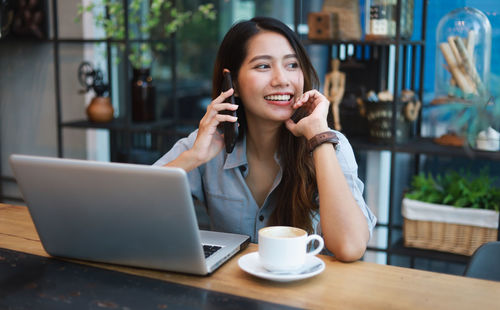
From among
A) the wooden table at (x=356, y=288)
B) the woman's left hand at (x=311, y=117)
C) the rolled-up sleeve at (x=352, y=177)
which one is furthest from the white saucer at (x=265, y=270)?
the woman's left hand at (x=311, y=117)

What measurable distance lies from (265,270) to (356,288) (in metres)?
0.18

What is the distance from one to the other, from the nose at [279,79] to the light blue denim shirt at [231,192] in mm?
209

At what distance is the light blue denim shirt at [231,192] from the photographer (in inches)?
63.7

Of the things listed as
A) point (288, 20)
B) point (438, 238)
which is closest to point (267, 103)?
point (438, 238)

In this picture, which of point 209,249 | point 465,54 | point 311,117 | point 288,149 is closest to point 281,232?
point 209,249

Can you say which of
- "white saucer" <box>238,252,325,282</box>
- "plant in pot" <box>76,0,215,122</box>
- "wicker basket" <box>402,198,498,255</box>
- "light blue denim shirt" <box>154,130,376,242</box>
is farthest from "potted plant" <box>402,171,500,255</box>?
"plant in pot" <box>76,0,215,122</box>

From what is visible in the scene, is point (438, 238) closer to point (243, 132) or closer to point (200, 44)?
point (243, 132)

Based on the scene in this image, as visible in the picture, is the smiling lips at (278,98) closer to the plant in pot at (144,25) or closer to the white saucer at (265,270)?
the white saucer at (265,270)

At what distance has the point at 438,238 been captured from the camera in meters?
2.44

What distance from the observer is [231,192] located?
1.65 m

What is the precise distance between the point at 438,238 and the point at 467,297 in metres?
1.50

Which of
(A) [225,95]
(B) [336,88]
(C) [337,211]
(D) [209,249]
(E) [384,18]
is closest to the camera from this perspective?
(D) [209,249]

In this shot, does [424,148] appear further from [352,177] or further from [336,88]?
[352,177]

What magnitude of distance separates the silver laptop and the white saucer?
0.05 meters
